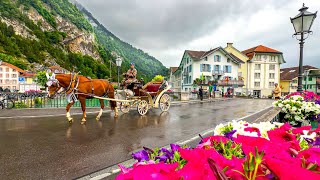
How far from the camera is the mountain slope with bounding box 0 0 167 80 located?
355ft

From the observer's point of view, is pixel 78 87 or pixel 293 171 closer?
pixel 293 171

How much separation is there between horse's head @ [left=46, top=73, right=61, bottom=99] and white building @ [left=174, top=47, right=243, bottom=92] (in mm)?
39035

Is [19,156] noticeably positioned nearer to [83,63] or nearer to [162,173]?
[162,173]

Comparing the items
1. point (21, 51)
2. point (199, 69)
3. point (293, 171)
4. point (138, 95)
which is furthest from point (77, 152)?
point (21, 51)

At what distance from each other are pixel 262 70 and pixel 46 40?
130 m

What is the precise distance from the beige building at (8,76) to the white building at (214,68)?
247ft

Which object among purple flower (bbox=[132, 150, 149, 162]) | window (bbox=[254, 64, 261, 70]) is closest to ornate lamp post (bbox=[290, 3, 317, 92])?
purple flower (bbox=[132, 150, 149, 162])

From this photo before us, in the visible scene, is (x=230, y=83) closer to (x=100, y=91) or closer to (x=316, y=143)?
(x=100, y=91)

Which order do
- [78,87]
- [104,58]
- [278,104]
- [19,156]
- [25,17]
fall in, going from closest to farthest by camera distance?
[19,156], [278,104], [78,87], [25,17], [104,58]

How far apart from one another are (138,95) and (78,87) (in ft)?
12.8

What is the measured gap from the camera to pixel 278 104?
4.84 metres

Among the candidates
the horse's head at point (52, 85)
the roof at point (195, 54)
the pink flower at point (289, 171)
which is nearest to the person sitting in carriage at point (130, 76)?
the horse's head at point (52, 85)

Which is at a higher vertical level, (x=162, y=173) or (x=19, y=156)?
(x=162, y=173)

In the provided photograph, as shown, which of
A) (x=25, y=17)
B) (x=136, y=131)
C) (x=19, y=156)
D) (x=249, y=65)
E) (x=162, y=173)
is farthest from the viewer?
(x=25, y=17)
